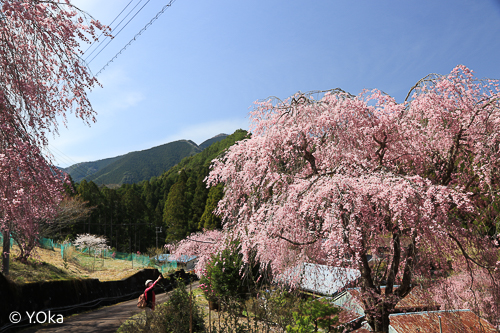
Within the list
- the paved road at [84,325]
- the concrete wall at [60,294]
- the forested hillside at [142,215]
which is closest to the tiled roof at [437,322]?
the concrete wall at [60,294]

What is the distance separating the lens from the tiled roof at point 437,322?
627 centimetres

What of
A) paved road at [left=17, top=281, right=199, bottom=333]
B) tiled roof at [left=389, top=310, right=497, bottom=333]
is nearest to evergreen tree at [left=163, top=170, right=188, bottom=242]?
paved road at [left=17, top=281, right=199, bottom=333]

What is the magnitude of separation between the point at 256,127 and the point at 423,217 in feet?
15.2

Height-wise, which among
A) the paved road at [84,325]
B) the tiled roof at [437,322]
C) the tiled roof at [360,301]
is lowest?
the paved road at [84,325]

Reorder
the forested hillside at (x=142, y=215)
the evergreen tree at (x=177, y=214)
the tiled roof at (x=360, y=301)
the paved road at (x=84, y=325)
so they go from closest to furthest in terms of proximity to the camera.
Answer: the tiled roof at (x=360, y=301)
the paved road at (x=84, y=325)
the forested hillside at (x=142, y=215)
the evergreen tree at (x=177, y=214)

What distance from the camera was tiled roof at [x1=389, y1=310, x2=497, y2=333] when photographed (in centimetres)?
627

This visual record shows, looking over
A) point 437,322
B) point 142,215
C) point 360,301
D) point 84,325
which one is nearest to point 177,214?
point 142,215

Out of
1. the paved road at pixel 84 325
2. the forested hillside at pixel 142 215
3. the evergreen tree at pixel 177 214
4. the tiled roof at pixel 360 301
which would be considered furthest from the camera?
the evergreen tree at pixel 177 214

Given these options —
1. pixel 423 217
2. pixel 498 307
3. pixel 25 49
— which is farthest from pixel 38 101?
pixel 498 307

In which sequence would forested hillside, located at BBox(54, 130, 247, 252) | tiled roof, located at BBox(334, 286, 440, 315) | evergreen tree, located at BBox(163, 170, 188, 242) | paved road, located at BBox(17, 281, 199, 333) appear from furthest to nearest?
evergreen tree, located at BBox(163, 170, 188, 242) → forested hillside, located at BBox(54, 130, 247, 252) → paved road, located at BBox(17, 281, 199, 333) → tiled roof, located at BBox(334, 286, 440, 315)

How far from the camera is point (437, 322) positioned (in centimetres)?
661

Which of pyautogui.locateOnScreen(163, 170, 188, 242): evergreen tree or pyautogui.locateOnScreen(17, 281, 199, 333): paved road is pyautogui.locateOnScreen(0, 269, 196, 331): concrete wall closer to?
pyautogui.locateOnScreen(17, 281, 199, 333): paved road

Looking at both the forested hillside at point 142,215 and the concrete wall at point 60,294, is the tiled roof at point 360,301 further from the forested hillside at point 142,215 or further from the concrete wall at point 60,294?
the forested hillside at point 142,215

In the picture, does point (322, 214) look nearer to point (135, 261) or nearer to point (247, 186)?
point (247, 186)
